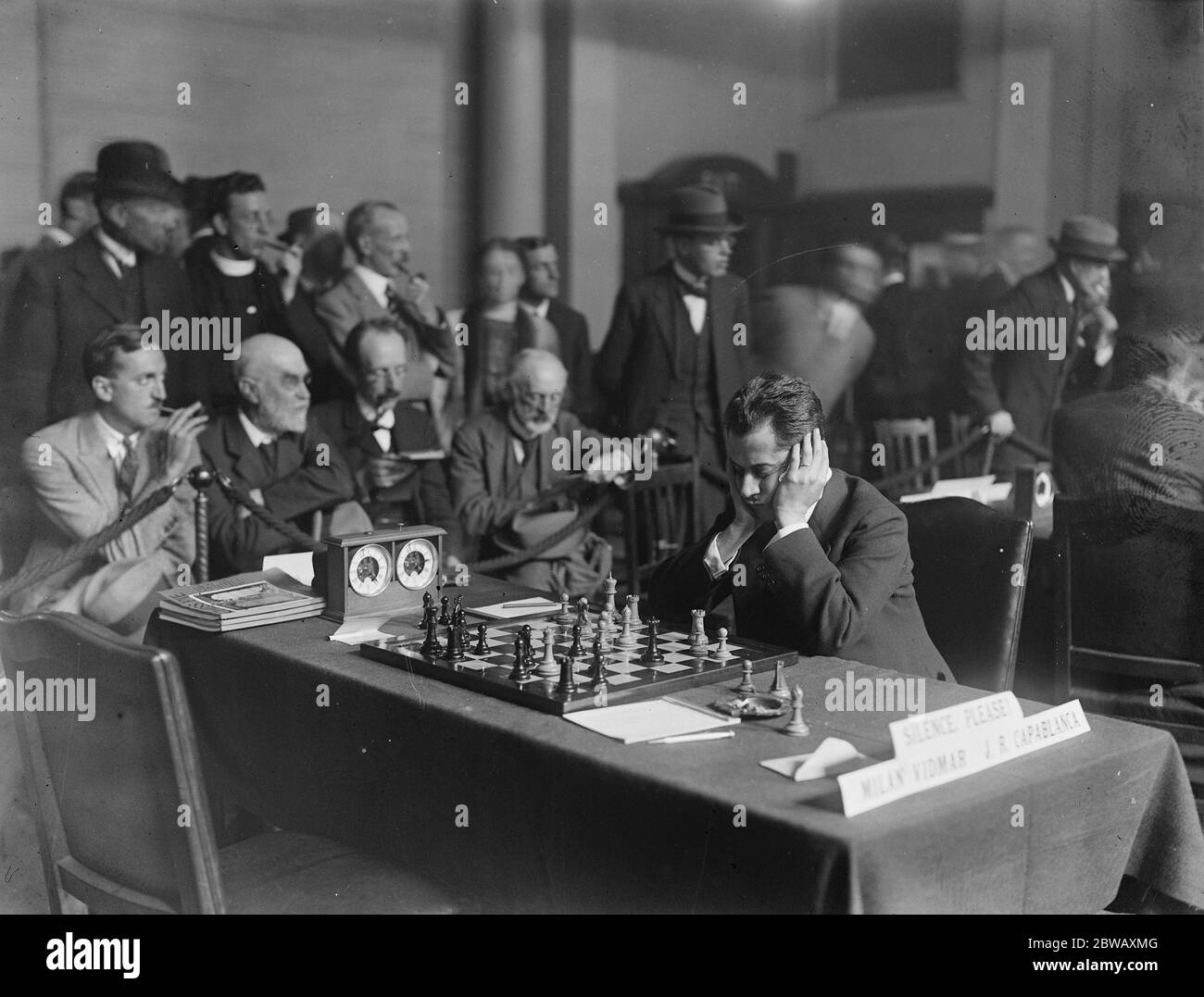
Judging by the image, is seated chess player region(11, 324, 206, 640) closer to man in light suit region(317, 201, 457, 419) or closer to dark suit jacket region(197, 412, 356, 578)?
dark suit jacket region(197, 412, 356, 578)

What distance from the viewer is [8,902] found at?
327 centimetres

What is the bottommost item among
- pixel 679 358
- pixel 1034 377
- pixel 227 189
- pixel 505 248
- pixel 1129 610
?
pixel 1129 610

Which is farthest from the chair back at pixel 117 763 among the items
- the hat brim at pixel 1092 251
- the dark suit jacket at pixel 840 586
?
the hat brim at pixel 1092 251

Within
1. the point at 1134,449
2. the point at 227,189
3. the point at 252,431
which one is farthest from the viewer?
the point at 227,189

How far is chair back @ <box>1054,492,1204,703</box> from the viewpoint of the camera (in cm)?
348

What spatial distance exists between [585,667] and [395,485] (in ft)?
10.3

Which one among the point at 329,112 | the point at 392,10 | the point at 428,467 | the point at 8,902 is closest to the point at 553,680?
the point at 8,902

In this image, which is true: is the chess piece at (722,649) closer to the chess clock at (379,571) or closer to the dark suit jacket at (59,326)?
the chess clock at (379,571)

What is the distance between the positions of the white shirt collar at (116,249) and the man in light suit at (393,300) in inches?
34.8

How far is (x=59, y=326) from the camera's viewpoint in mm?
4848

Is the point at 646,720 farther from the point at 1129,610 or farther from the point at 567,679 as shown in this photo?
the point at 1129,610

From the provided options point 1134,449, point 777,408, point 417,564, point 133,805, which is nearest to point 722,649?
point 777,408

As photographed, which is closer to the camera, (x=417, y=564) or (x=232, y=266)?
(x=417, y=564)

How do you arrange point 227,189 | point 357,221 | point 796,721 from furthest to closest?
point 357,221 < point 227,189 < point 796,721
